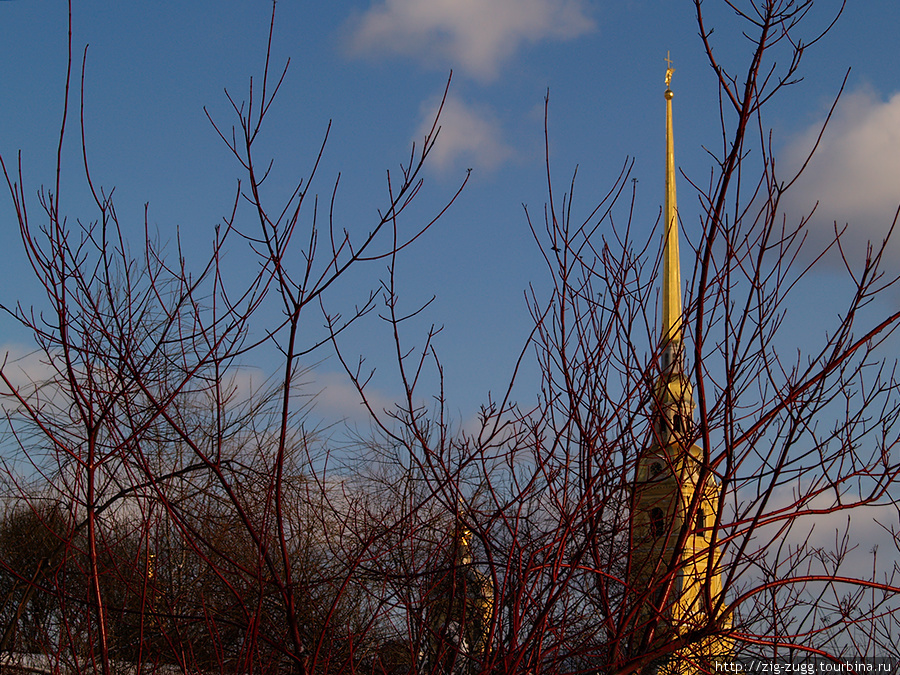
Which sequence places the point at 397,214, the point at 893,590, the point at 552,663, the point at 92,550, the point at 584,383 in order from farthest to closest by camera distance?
the point at 584,383 < the point at 552,663 < the point at 397,214 < the point at 893,590 < the point at 92,550

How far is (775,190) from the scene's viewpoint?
Result: 268cm

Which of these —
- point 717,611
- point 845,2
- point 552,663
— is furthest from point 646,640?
point 845,2

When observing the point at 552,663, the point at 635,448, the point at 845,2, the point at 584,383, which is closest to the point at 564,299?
the point at 584,383

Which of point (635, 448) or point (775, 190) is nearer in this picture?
point (775, 190)

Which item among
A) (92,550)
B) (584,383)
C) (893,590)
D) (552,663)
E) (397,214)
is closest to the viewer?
(92,550)

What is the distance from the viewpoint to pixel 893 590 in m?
2.39

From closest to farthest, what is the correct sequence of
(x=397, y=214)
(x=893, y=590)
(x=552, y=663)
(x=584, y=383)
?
1. (x=893, y=590)
2. (x=397, y=214)
3. (x=552, y=663)
4. (x=584, y=383)

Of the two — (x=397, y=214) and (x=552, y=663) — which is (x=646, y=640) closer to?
(x=552, y=663)

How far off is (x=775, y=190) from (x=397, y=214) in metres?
1.20

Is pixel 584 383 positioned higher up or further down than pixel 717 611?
higher up

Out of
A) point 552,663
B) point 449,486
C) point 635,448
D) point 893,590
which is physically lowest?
point 552,663

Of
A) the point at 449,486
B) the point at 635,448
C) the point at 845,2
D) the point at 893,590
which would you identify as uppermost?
the point at 845,2

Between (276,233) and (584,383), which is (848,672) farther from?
(276,233)

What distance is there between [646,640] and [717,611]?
0.23m
